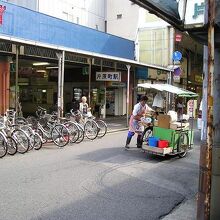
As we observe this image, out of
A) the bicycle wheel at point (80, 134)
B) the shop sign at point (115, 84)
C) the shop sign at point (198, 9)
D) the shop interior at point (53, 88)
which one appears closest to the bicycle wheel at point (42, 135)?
the bicycle wheel at point (80, 134)

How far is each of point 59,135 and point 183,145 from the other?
4329 millimetres

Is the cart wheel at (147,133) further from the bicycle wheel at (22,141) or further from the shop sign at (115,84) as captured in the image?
the shop sign at (115,84)

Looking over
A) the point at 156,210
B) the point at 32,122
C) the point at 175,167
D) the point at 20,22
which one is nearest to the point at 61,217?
→ the point at 156,210

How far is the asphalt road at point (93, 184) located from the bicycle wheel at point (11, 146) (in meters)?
0.24

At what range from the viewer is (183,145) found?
1244cm

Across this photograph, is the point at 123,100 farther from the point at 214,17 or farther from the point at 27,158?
the point at 214,17

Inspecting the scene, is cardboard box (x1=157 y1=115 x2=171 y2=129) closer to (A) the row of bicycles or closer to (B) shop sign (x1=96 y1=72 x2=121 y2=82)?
(A) the row of bicycles

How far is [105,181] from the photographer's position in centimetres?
906

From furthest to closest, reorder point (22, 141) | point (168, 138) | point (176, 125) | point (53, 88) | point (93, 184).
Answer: point (53, 88)
point (22, 141)
point (176, 125)
point (168, 138)
point (93, 184)

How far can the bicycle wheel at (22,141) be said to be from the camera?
12.2m

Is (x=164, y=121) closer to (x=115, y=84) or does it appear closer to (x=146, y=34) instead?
(x=115, y=84)

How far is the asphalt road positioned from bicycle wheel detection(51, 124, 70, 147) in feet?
2.14

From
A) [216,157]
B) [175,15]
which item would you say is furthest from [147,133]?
[216,157]

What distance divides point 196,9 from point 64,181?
5.03m
